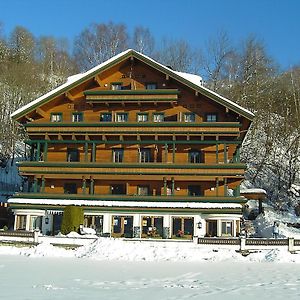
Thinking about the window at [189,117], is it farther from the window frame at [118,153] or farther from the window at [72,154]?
the window at [72,154]

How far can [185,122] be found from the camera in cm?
3581

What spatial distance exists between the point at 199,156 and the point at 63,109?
A: 11663mm

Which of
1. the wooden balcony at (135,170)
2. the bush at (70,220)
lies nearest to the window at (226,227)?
the wooden balcony at (135,170)

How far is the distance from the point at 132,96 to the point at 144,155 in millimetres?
Result: 4726

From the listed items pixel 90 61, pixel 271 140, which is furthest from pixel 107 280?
pixel 90 61

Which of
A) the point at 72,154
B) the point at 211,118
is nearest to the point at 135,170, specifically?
the point at 72,154

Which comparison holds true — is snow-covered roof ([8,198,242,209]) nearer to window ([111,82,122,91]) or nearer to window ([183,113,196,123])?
window ([183,113,196,123])

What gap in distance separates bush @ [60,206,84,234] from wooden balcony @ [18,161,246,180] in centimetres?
434

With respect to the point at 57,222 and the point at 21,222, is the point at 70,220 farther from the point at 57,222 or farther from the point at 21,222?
the point at 21,222

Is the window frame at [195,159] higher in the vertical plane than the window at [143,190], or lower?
→ higher

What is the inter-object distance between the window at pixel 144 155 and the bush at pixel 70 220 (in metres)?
7.69

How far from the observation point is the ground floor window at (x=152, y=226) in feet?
110

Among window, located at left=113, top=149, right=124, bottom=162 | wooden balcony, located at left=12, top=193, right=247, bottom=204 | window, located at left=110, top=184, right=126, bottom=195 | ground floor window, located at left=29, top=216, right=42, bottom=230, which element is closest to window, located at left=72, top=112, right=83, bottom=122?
window, located at left=113, top=149, right=124, bottom=162

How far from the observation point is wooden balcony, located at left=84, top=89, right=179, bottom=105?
36594mm
